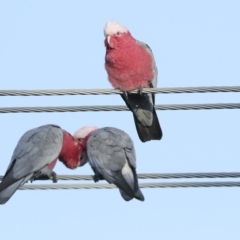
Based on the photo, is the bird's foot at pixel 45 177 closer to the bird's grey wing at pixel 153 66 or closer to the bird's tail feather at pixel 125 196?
the bird's tail feather at pixel 125 196

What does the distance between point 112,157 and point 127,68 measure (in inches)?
55.9

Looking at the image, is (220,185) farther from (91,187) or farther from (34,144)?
(34,144)

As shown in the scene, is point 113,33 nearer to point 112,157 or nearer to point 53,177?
point 112,157

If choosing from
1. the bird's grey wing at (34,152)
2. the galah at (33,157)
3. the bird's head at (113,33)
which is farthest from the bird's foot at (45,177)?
the bird's head at (113,33)

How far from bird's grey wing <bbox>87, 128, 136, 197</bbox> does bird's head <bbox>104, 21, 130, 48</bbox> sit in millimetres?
1149

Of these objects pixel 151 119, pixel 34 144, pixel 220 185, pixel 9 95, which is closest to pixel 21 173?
pixel 34 144

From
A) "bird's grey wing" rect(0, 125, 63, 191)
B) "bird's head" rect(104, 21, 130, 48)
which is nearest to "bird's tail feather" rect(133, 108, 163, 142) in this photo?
"bird's head" rect(104, 21, 130, 48)

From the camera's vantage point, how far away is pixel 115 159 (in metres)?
5.92

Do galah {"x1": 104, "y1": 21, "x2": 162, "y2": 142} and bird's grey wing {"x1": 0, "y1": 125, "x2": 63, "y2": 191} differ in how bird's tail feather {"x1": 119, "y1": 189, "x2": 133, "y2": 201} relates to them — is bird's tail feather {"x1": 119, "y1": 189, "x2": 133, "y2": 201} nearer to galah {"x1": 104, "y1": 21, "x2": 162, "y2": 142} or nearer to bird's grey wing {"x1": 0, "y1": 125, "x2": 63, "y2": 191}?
bird's grey wing {"x1": 0, "y1": 125, "x2": 63, "y2": 191}

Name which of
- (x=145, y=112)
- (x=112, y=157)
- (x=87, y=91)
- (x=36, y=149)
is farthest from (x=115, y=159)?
(x=145, y=112)

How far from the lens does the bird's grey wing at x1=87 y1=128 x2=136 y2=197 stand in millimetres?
5699

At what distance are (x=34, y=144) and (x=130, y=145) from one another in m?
0.74

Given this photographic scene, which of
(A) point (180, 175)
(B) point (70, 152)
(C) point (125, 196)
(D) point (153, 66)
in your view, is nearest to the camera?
(A) point (180, 175)

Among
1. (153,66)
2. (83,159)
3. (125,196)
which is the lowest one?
(83,159)
